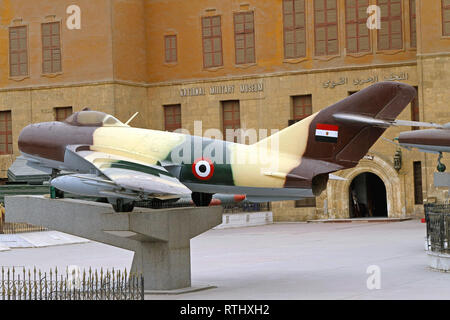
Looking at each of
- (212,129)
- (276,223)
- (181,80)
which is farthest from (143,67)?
(276,223)

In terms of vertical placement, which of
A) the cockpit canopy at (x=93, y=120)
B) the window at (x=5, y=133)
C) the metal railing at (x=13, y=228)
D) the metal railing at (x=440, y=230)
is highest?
the window at (x=5, y=133)

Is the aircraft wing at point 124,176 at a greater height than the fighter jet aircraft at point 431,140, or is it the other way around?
the fighter jet aircraft at point 431,140

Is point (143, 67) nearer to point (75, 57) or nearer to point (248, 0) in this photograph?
point (75, 57)

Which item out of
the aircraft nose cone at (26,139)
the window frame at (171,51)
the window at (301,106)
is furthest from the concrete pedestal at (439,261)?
the window frame at (171,51)

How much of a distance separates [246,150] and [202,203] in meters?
2.28

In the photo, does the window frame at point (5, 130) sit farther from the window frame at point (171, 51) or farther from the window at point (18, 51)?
the window frame at point (171, 51)

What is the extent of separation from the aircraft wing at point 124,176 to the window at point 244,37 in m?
33.3

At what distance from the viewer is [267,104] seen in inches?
2057

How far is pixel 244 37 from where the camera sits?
52219 mm

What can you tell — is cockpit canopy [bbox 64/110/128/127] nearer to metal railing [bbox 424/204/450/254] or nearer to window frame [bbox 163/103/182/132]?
metal railing [bbox 424/204/450/254]

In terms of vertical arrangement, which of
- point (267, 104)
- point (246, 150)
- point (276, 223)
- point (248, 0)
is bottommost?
point (276, 223)

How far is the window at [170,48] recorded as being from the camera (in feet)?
178

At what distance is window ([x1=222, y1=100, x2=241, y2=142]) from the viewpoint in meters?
53.2

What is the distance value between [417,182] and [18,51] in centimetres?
2636
